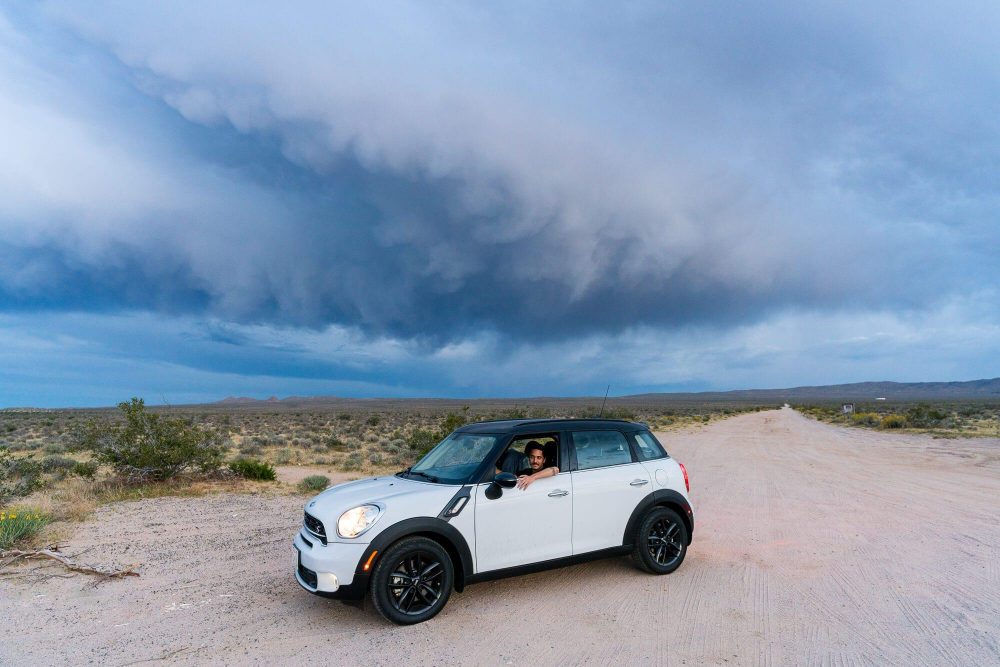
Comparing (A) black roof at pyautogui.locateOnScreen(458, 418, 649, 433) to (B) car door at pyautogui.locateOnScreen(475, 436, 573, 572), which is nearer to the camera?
(B) car door at pyautogui.locateOnScreen(475, 436, 573, 572)

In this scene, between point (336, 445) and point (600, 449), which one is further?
point (336, 445)

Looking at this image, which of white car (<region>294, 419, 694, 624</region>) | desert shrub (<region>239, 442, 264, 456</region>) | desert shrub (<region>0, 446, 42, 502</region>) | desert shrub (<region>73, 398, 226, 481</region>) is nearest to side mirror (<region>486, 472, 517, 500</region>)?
white car (<region>294, 419, 694, 624</region>)

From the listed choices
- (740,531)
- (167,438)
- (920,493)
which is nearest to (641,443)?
(740,531)

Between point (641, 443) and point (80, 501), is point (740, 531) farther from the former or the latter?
point (80, 501)

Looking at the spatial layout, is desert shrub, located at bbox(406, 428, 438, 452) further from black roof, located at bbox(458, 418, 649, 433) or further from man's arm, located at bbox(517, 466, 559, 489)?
man's arm, located at bbox(517, 466, 559, 489)

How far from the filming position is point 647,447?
24.5 ft

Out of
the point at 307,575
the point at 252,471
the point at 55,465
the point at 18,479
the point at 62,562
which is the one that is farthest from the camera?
the point at 55,465

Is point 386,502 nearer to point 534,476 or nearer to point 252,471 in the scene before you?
point 534,476

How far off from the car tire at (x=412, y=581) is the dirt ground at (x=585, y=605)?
15 cm

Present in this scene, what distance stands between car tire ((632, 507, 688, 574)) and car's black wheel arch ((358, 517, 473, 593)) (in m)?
2.07

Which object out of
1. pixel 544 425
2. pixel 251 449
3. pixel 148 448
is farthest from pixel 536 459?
pixel 251 449

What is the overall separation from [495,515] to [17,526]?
6.84 meters

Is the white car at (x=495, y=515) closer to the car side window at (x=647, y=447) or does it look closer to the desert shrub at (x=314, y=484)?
the car side window at (x=647, y=447)

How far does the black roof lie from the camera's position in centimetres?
666
